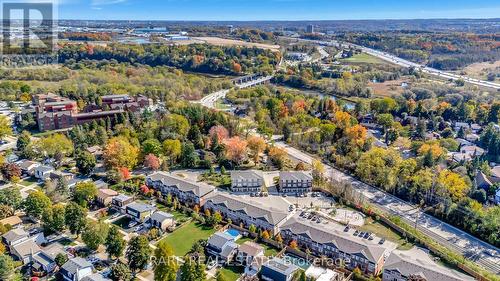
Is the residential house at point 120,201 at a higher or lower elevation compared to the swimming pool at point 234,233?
higher

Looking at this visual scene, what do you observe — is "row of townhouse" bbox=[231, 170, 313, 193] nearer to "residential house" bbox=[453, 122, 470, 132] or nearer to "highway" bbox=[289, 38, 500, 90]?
"residential house" bbox=[453, 122, 470, 132]

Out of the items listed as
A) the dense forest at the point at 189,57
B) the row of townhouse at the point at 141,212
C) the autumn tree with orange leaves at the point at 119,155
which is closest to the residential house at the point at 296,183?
the row of townhouse at the point at 141,212

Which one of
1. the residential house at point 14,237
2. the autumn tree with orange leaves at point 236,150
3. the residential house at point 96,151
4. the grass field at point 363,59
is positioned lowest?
the residential house at point 14,237

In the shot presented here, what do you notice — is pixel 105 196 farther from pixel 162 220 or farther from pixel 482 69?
pixel 482 69

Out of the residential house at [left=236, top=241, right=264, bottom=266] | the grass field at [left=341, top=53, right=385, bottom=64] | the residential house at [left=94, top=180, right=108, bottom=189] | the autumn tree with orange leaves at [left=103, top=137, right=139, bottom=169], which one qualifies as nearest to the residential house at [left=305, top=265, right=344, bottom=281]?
the residential house at [left=236, top=241, right=264, bottom=266]

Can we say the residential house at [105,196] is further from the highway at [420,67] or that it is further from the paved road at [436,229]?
the highway at [420,67]

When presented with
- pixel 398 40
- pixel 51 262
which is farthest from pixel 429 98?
pixel 398 40
